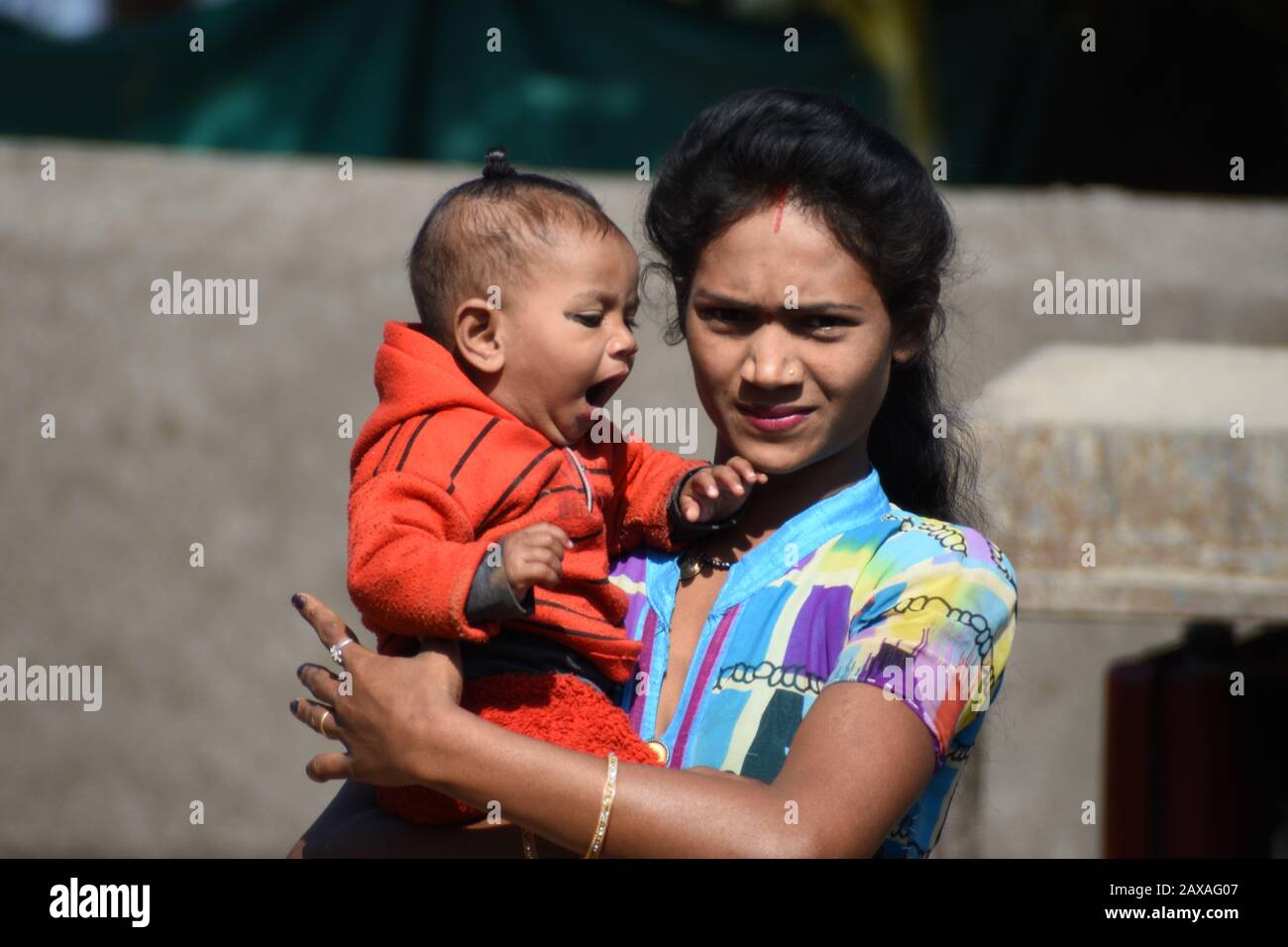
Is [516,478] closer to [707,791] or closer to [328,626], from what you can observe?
[328,626]

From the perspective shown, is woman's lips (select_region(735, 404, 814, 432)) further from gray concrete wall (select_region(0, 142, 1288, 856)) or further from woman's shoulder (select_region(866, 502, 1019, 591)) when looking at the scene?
gray concrete wall (select_region(0, 142, 1288, 856))

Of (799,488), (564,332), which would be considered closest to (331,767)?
(564,332)

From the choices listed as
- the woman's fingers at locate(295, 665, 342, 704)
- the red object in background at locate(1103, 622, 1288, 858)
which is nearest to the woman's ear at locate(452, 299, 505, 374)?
the woman's fingers at locate(295, 665, 342, 704)

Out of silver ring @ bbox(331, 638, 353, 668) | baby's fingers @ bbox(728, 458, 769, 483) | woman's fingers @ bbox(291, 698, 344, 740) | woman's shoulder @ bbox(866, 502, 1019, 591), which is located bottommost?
woman's fingers @ bbox(291, 698, 344, 740)

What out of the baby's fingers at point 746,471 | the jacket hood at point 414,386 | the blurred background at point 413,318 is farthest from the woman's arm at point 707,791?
the blurred background at point 413,318

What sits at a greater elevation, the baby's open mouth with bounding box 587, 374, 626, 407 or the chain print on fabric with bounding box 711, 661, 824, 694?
the baby's open mouth with bounding box 587, 374, 626, 407

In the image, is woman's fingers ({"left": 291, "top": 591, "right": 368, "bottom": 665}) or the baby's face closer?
woman's fingers ({"left": 291, "top": 591, "right": 368, "bottom": 665})

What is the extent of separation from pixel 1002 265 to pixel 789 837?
4.43 m

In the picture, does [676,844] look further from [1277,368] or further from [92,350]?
[92,350]

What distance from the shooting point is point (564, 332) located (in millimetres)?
2615

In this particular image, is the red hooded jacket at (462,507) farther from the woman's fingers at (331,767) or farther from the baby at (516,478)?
the woman's fingers at (331,767)

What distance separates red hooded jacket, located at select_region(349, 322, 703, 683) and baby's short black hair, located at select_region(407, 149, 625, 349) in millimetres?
86

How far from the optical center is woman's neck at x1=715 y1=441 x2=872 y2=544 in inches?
106

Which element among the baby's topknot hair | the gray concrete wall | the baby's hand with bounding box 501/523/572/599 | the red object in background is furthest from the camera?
the gray concrete wall
